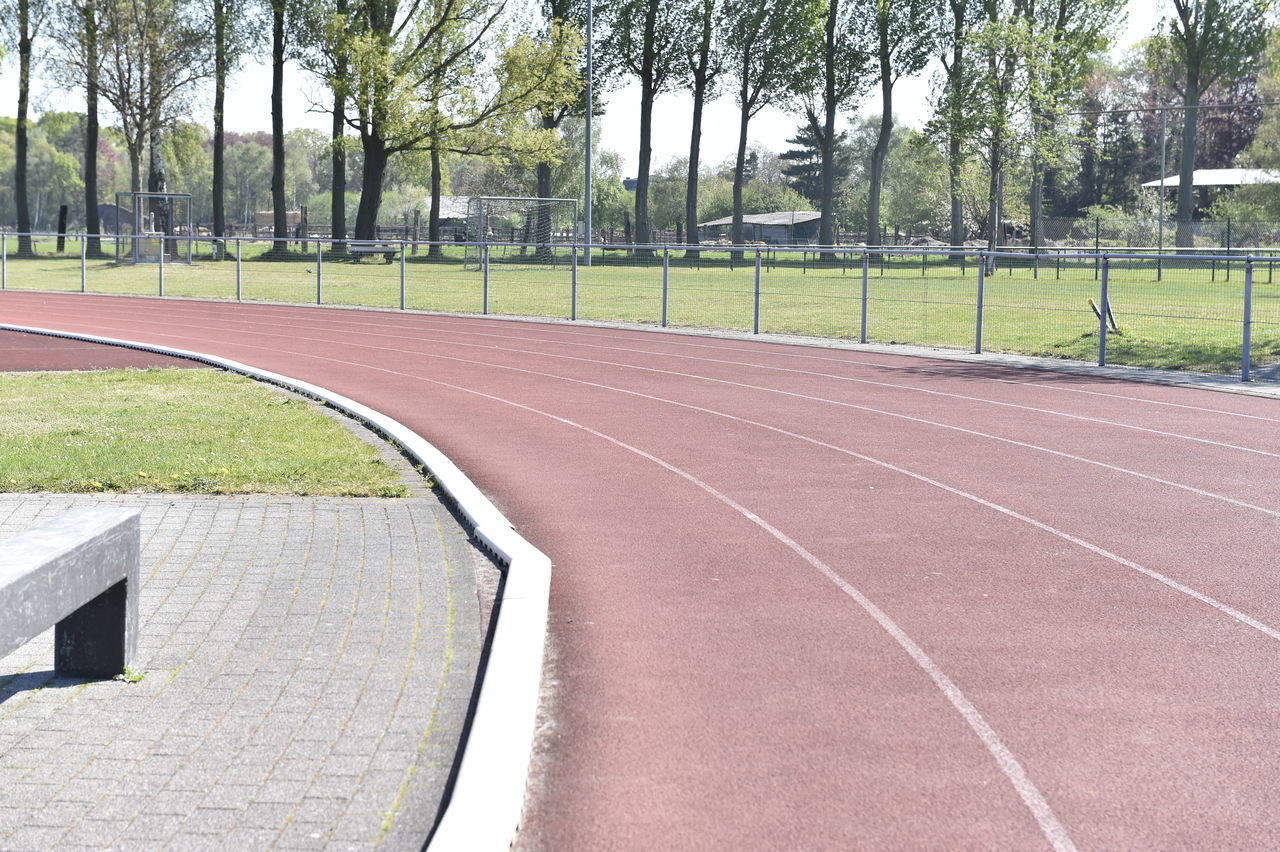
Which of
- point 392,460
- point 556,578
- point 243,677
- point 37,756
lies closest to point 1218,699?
point 556,578

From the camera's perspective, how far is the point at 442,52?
5197cm

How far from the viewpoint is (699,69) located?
68875mm

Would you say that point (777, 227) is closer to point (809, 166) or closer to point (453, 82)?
point (809, 166)

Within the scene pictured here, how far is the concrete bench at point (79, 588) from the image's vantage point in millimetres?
5094

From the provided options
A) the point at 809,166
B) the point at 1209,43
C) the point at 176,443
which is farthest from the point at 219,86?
the point at 809,166

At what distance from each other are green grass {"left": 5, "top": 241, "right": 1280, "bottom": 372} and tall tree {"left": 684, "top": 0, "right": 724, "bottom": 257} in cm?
1685

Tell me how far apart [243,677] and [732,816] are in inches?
91.8

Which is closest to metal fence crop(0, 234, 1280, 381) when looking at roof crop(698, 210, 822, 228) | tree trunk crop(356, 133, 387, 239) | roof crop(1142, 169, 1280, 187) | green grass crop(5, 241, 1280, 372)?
green grass crop(5, 241, 1280, 372)

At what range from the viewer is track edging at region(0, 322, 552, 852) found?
424 cm

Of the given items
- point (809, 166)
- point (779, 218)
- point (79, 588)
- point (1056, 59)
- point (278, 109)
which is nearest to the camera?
point (79, 588)

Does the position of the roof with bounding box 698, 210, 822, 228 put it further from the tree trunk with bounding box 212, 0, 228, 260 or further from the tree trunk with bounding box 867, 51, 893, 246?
the tree trunk with bounding box 212, 0, 228, 260

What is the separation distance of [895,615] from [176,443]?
269 inches

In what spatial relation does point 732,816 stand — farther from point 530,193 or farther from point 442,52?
point 530,193

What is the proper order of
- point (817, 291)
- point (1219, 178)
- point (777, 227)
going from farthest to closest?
point (777, 227) → point (1219, 178) → point (817, 291)
